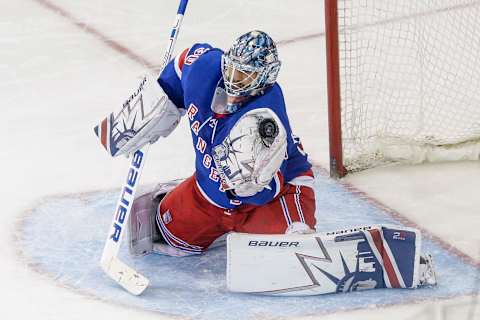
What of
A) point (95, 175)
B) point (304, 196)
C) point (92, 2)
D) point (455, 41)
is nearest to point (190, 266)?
point (304, 196)

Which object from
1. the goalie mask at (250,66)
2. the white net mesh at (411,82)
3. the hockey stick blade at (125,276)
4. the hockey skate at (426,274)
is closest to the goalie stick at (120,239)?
the hockey stick blade at (125,276)

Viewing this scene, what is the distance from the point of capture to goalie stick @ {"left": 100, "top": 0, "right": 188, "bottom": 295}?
3.45 meters

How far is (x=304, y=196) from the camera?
3.58m

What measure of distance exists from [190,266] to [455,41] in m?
1.76

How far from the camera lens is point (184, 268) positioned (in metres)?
3.62

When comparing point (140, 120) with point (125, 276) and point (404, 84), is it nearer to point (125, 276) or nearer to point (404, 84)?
point (125, 276)

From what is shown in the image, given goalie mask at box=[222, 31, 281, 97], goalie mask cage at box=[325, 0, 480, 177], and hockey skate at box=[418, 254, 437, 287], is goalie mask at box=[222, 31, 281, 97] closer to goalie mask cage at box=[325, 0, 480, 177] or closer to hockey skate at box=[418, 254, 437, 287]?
hockey skate at box=[418, 254, 437, 287]

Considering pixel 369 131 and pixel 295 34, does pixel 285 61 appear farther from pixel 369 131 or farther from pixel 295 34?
pixel 369 131

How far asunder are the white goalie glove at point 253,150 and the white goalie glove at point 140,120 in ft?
1.13

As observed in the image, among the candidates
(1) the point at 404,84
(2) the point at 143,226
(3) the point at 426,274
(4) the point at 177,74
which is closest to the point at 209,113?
(4) the point at 177,74

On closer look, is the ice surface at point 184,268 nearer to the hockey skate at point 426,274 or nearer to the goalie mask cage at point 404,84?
the hockey skate at point 426,274

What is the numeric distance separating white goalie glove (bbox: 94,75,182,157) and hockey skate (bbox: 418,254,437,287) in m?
0.87

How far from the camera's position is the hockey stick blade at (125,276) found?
3.43 m

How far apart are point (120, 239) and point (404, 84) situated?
1.71 metres
